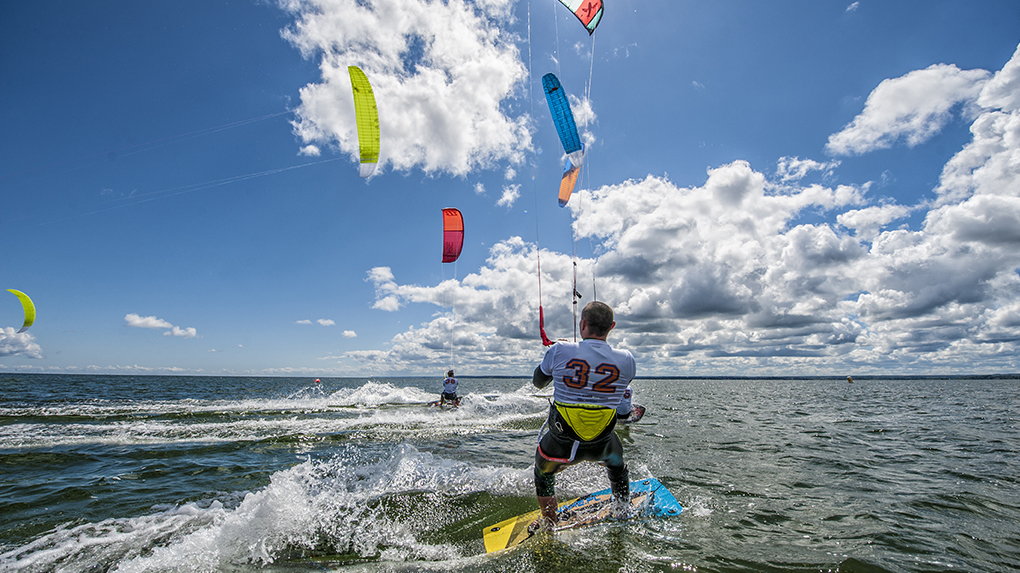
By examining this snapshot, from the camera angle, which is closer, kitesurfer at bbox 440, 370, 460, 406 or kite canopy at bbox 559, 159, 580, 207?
kite canopy at bbox 559, 159, 580, 207

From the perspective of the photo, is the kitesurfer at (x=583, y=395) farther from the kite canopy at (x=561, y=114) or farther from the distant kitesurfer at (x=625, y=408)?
the kite canopy at (x=561, y=114)

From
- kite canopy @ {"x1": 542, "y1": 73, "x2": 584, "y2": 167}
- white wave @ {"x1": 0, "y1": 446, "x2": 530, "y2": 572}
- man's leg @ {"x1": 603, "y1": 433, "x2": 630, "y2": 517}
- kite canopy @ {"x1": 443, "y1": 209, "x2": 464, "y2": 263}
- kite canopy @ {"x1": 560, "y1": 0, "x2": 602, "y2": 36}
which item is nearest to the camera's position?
white wave @ {"x1": 0, "y1": 446, "x2": 530, "y2": 572}

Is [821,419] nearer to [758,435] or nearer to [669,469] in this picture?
[758,435]

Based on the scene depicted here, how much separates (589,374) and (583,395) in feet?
0.78

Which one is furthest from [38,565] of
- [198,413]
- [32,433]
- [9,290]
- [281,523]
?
[9,290]

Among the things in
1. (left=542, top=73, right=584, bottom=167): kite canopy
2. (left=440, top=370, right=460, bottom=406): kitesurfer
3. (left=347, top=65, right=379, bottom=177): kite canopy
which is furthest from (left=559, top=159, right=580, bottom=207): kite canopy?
(left=440, top=370, right=460, bottom=406): kitesurfer

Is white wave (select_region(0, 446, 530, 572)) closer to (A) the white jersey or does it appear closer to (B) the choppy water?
(B) the choppy water

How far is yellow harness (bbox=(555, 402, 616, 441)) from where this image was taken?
14.3 ft

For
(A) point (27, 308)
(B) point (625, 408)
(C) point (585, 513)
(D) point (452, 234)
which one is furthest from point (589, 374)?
(A) point (27, 308)

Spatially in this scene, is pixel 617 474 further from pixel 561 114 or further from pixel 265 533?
pixel 561 114

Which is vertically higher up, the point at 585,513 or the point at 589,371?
the point at 589,371

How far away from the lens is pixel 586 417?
438cm

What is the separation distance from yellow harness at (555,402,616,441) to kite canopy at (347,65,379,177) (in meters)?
9.30

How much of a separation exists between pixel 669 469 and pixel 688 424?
28.4 ft
